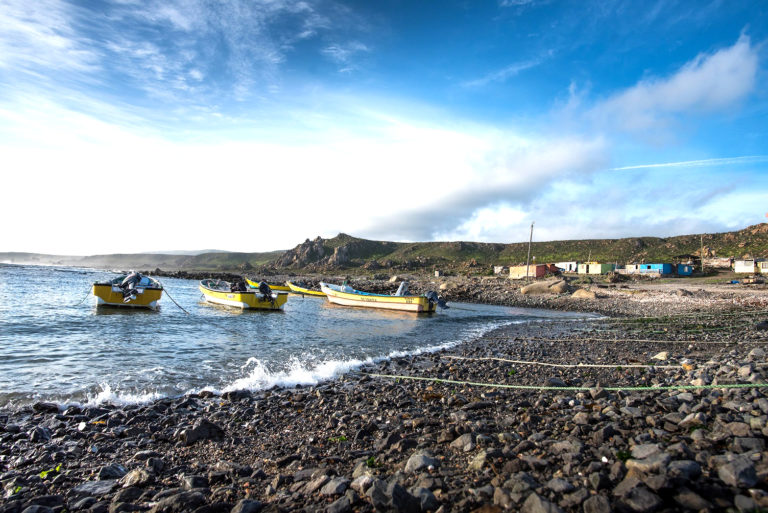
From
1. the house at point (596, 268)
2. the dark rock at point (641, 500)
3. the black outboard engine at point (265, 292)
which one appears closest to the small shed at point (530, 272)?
the house at point (596, 268)

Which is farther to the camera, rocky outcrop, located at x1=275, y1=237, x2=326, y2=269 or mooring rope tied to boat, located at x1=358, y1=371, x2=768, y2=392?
rocky outcrop, located at x1=275, y1=237, x2=326, y2=269

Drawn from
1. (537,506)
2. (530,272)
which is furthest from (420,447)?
(530,272)

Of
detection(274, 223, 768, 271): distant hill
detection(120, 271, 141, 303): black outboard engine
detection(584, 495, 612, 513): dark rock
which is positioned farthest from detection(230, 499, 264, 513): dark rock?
detection(274, 223, 768, 271): distant hill

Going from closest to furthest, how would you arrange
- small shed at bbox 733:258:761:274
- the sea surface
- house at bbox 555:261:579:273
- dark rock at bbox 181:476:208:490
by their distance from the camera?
dark rock at bbox 181:476:208:490 → the sea surface → small shed at bbox 733:258:761:274 → house at bbox 555:261:579:273

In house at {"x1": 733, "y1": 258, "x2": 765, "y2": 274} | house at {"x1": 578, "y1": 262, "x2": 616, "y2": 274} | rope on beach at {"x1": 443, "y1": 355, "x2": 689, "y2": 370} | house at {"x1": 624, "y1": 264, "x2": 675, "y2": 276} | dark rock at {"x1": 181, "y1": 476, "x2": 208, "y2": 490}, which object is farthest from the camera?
house at {"x1": 578, "y1": 262, "x2": 616, "y2": 274}

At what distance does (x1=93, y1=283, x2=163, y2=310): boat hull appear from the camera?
1038 inches

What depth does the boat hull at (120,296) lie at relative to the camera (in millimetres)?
26375

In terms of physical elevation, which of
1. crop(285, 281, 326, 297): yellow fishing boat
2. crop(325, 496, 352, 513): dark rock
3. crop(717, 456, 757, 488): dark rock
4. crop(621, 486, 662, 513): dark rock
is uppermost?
crop(717, 456, 757, 488): dark rock

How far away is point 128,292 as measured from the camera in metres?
26.8

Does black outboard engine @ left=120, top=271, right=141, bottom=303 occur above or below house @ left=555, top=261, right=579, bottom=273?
below

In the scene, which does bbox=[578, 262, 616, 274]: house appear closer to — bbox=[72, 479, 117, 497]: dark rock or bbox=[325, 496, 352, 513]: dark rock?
bbox=[325, 496, 352, 513]: dark rock

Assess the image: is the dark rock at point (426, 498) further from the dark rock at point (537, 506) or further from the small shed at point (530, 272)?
the small shed at point (530, 272)

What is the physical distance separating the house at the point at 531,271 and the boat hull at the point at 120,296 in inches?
1944

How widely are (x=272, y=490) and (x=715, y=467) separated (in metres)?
4.56
